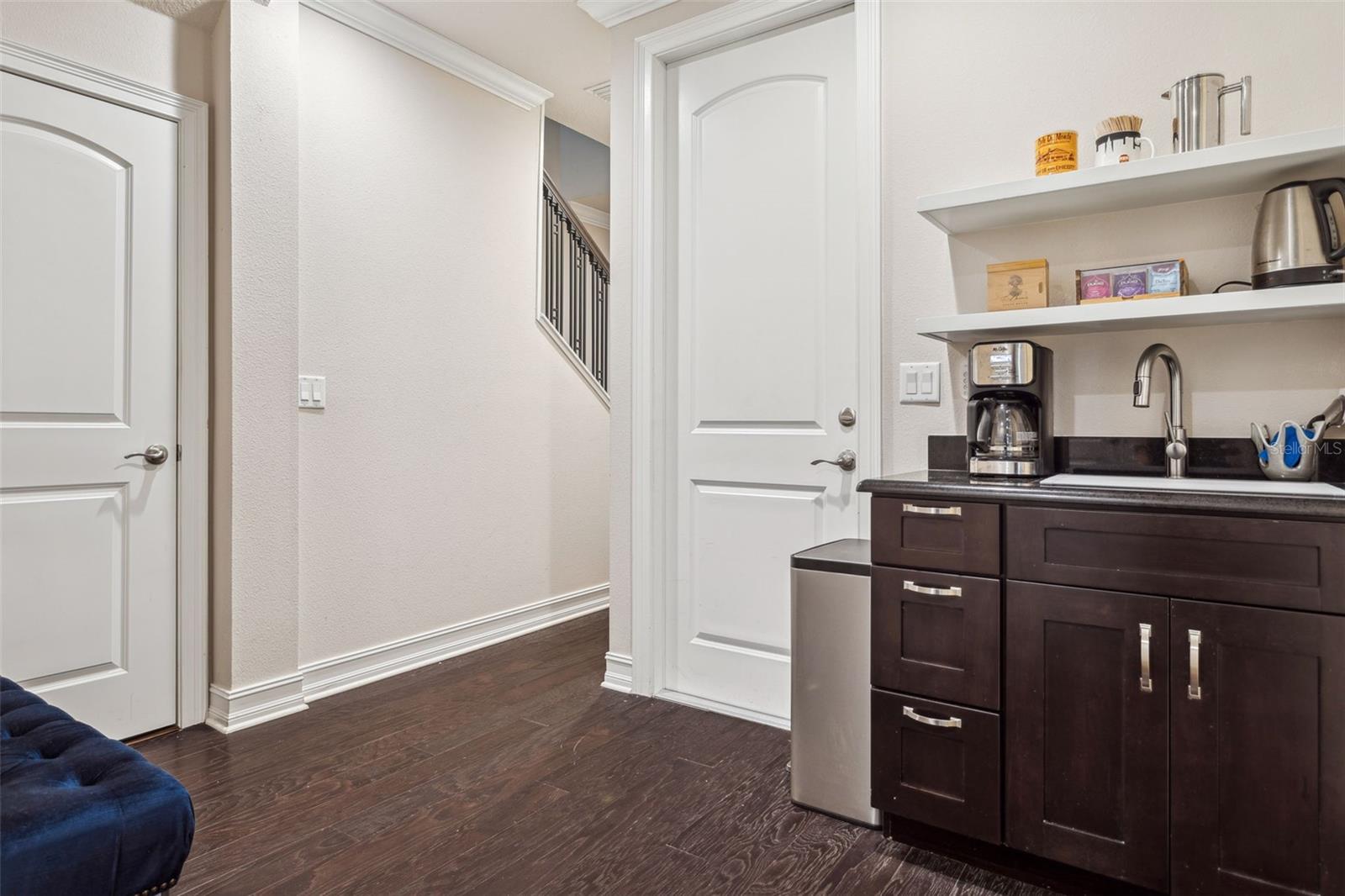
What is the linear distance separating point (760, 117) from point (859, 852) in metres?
2.36

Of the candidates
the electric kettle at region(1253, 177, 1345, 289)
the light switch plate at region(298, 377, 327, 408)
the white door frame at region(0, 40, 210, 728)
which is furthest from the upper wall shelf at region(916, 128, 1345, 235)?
the white door frame at region(0, 40, 210, 728)

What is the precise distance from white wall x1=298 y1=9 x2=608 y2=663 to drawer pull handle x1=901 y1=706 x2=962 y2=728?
2239mm

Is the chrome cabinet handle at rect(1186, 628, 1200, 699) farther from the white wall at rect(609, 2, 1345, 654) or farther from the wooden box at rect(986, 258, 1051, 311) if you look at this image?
the wooden box at rect(986, 258, 1051, 311)

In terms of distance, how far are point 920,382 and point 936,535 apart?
0.68 m

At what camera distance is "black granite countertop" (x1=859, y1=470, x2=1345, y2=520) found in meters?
1.44

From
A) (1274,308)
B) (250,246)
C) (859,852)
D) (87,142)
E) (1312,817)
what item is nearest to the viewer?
(1312,817)

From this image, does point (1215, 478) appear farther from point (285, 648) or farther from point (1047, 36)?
point (285, 648)

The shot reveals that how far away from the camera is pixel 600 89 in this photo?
3934 mm

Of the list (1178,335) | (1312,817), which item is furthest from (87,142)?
(1312,817)

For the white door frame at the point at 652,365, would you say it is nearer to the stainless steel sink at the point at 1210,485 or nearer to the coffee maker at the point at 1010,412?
the coffee maker at the point at 1010,412

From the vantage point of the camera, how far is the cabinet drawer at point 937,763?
68.4 inches

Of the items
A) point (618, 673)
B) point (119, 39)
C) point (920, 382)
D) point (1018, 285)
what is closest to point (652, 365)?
point (920, 382)

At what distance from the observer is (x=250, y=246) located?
2.64m

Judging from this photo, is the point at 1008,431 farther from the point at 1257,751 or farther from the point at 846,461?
the point at 1257,751
